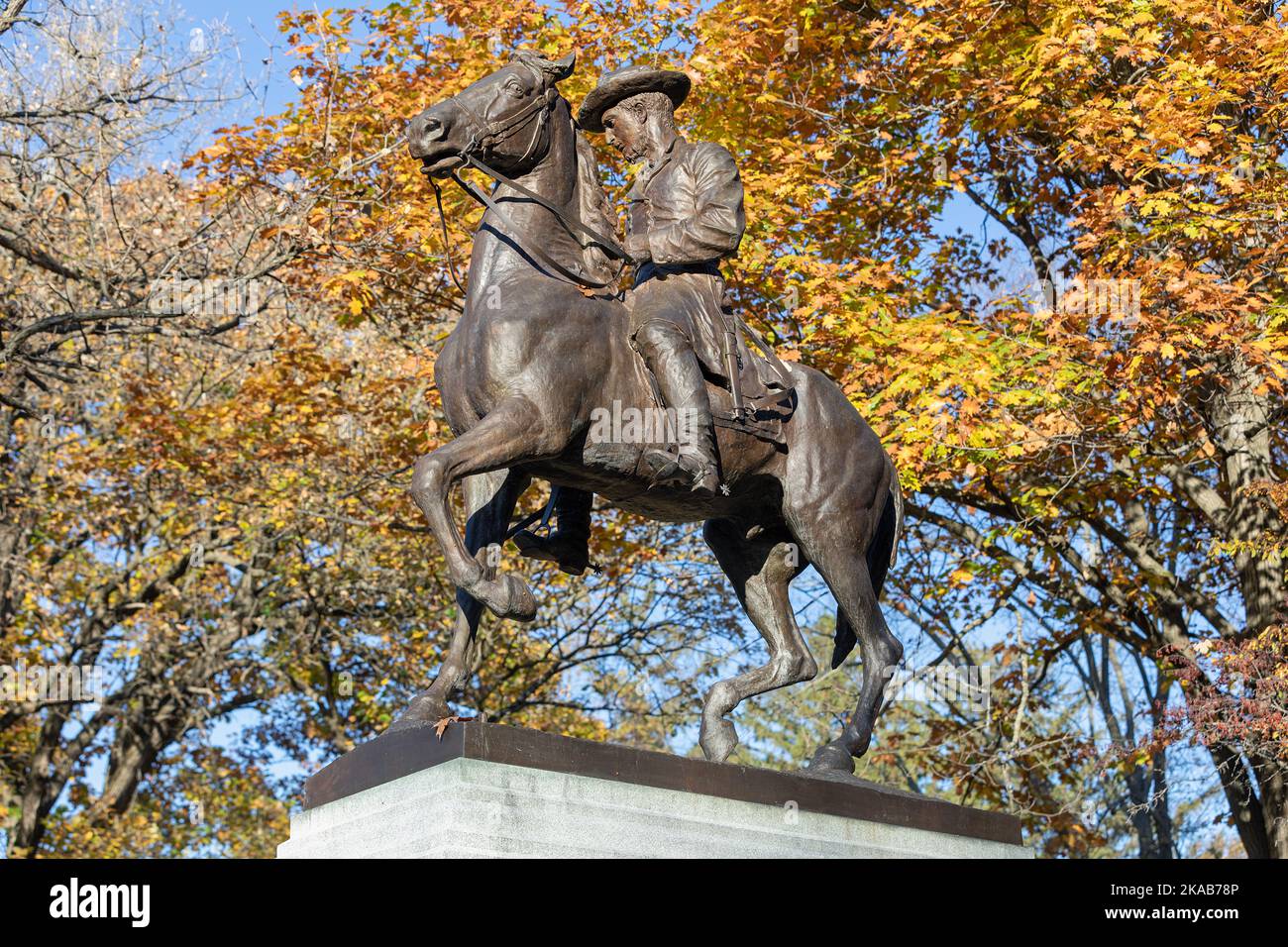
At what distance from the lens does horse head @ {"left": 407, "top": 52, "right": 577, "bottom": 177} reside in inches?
273

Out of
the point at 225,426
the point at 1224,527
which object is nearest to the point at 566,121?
the point at 1224,527

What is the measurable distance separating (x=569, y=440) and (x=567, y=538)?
899 millimetres

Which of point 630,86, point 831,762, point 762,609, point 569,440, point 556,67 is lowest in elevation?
point 831,762

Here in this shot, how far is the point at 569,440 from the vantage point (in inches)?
270

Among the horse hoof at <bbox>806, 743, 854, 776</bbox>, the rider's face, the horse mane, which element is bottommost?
the horse hoof at <bbox>806, 743, 854, 776</bbox>

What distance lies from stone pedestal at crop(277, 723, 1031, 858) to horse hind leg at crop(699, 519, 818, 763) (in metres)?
0.68

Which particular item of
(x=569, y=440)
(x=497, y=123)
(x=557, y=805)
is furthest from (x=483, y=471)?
(x=497, y=123)

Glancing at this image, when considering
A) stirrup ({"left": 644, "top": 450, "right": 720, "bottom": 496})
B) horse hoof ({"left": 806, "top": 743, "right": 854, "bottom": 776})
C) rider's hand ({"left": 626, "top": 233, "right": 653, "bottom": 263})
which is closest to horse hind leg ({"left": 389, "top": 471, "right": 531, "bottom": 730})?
stirrup ({"left": 644, "top": 450, "right": 720, "bottom": 496})

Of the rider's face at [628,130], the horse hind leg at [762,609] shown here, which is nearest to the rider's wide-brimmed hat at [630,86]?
the rider's face at [628,130]

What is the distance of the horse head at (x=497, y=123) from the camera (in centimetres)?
693

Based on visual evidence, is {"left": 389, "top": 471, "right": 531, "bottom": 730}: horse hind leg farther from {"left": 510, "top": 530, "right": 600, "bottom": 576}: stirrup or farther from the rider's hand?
the rider's hand

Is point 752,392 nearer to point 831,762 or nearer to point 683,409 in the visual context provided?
point 683,409

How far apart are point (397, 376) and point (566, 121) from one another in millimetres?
9996

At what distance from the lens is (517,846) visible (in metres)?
5.98
